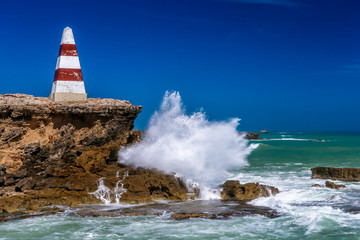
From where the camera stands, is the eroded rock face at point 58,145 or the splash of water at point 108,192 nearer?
the splash of water at point 108,192

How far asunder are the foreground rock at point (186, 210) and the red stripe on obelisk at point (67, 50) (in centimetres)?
535

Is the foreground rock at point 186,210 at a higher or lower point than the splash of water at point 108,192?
lower

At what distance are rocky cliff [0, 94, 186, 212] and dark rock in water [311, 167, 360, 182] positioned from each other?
245 inches

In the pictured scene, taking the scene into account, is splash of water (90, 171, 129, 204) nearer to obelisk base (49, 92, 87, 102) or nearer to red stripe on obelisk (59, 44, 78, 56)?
obelisk base (49, 92, 87, 102)

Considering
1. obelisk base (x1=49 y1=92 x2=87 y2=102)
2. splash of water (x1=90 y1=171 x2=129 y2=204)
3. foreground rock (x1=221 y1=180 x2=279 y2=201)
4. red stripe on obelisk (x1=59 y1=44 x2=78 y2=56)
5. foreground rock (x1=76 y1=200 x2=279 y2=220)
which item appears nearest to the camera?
foreground rock (x1=76 y1=200 x2=279 y2=220)

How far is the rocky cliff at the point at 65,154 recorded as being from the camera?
10359 mm

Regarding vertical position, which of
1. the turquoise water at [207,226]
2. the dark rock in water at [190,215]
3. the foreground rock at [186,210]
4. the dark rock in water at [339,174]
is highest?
the dark rock in water at [339,174]

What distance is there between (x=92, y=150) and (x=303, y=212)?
19.2 feet

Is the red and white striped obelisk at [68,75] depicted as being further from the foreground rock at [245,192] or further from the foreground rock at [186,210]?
the foreground rock at [245,192]

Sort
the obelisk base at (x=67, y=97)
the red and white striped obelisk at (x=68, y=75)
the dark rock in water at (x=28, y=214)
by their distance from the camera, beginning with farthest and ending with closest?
the red and white striped obelisk at (x=68, y=75) < the obelisk base at (x=67, y=97) < the dark rock in water at (x=28, y=214)

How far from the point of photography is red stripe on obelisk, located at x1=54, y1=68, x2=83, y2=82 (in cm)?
1271

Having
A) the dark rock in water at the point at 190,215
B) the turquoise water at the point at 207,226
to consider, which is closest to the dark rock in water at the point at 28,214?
the turquoise water at the point at 207,226

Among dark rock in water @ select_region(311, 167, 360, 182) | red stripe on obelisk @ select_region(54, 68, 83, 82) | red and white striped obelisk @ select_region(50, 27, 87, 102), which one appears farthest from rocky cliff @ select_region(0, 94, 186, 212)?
dark rock in water @ select_region(311, 167, 360, 182)

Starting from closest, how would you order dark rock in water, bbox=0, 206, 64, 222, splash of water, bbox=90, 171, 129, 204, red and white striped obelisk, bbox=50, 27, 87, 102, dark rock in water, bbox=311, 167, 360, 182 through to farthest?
dark rock in water, bbox=0, 206, 64, 222, splash of water, bbox=90, 171, 129, 204, red and white striped obelisk, bbox=50, 27, 87, 102, dark rock in water, bbox=311, 167, 360, 182
